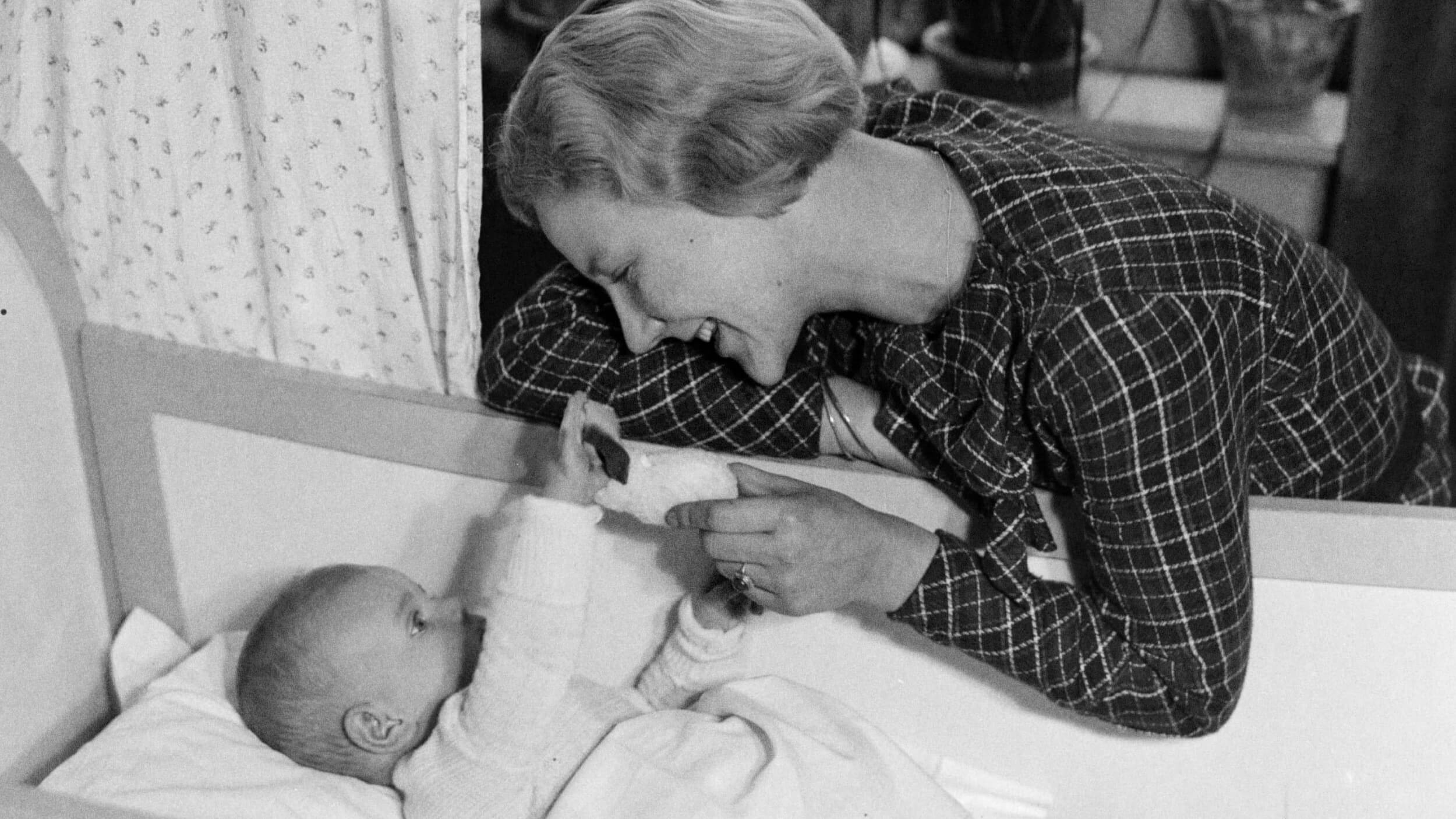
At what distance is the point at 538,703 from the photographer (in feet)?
4.17

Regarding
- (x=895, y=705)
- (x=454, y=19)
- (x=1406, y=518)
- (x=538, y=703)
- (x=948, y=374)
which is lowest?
(x=895, y=705)

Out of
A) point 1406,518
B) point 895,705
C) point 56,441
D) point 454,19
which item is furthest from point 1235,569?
point 56,441

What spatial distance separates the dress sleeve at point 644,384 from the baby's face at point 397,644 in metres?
0.22

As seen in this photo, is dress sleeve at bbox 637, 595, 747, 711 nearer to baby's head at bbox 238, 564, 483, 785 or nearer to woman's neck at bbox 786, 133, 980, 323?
baby's head at bbox 238, 564, 483, 785

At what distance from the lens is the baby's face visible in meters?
1.35

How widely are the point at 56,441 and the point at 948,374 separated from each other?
0.89m

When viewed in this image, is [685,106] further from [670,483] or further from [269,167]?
[269,167]

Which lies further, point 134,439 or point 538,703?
point 134,439

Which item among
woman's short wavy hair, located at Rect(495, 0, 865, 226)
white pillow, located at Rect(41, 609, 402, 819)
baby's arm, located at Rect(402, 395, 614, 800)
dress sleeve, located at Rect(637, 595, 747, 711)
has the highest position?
woman's short wavy hair, located at Rect(495, 0, 865, 226)

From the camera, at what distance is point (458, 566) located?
156 cm

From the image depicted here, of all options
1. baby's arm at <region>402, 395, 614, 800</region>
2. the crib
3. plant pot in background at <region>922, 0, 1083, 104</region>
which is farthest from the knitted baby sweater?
plant pot in background at <region>922, 0, 1083, 104</region>

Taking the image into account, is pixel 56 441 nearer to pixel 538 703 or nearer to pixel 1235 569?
pixel 538 703

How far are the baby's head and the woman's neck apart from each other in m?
0.46

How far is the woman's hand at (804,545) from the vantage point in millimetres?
1229
